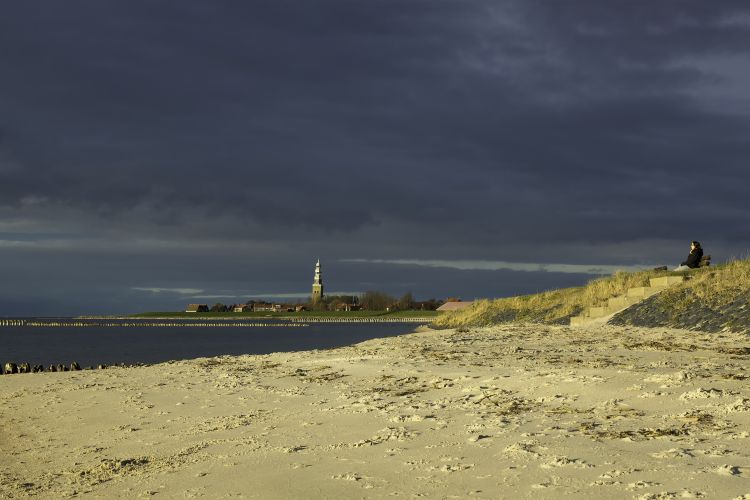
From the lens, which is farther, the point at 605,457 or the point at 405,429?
the point at 405,429

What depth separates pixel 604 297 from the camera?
3709 centimetres

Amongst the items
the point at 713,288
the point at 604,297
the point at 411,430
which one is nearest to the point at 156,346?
the point at 604,297

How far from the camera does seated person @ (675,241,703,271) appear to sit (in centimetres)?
3500

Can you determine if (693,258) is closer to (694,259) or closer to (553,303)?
(694,259)

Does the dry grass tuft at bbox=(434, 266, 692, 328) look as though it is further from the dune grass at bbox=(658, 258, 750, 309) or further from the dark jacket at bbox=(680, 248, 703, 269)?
the dune grass at bbox=(658, 258, 750, 309)

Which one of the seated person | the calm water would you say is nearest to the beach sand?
the seated person

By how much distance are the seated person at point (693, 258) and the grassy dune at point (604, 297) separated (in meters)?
0.88

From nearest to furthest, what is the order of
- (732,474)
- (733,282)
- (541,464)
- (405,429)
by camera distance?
(732,474), (541,464), (405,429), (733,282)

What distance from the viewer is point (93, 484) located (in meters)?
8.72

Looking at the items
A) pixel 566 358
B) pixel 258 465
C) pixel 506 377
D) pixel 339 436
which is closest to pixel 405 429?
pixel 339 436

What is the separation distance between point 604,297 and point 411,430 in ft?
96.4

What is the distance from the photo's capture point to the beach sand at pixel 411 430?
24.3 feet

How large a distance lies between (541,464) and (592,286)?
35.3 m

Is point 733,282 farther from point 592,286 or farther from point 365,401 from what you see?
point 365,401
